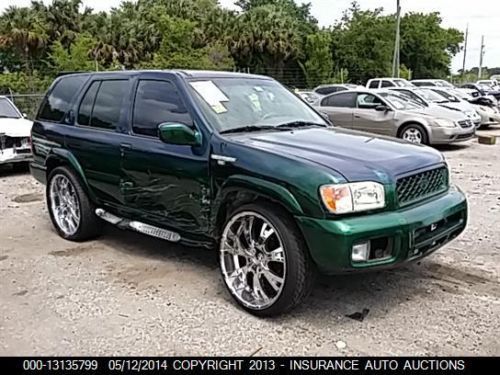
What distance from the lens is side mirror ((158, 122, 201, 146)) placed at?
4227 mm

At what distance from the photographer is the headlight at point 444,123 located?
1265cm

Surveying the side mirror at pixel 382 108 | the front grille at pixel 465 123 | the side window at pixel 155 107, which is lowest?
the front grille at pixel 465 123

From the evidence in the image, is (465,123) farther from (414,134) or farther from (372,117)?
(372,117)

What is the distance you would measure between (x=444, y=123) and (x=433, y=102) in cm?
260

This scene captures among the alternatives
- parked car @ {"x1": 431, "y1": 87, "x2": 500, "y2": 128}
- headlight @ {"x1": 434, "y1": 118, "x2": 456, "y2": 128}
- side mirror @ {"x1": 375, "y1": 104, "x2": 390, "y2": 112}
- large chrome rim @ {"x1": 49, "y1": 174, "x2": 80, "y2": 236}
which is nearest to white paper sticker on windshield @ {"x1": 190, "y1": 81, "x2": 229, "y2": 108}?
large chrome rim @ {"x1": 49, "y1": 174, "x2": 80, "y2": 236}

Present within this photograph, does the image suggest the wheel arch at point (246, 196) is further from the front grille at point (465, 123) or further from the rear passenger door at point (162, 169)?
the front grille at point (465, 123)

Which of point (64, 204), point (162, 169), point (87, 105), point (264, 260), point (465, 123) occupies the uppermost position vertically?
point (87, 105)

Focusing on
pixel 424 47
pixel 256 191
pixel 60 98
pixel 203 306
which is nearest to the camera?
pixel 256 191

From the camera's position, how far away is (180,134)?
4238 mm

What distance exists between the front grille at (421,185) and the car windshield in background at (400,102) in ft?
30.0

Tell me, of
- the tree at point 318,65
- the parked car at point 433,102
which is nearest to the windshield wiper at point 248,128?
the parked car at point 433,102

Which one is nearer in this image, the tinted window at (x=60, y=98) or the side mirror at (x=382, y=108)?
the tinted window at (x=60, y=98)

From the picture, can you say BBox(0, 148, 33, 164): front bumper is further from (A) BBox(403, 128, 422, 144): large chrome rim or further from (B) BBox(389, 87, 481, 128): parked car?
(B) BBox(389, 87, 481, 128): parked car

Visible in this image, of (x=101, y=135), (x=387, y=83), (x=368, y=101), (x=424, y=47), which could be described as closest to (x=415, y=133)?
(x=368, y=101)
